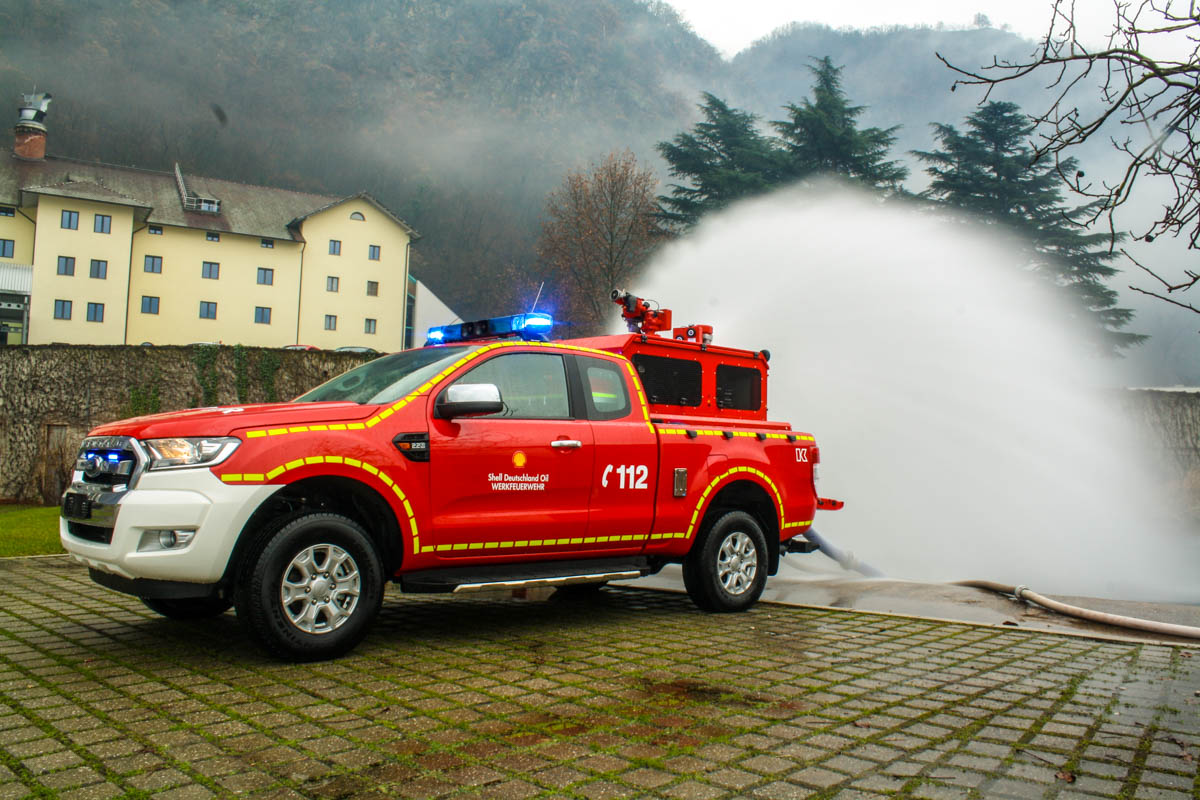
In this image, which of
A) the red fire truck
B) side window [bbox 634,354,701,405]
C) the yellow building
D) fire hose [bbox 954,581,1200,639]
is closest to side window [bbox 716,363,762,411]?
side window [bbox 634,354,701,405]

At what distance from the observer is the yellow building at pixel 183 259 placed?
5006 centimetres

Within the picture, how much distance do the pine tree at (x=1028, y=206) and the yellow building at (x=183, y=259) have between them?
36.0 m

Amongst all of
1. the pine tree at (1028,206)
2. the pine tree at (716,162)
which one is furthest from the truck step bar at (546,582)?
the pine tree at (1028,206)

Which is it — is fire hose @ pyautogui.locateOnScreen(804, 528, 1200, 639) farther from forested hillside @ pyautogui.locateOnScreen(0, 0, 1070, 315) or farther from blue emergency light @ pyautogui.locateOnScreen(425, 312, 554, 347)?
forested hillside @ pyautogui.locateOnScreen(0, 0, 1070, 315)

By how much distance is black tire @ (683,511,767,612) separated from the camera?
7.47 metres

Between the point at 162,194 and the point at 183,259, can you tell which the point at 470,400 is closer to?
the point at 183,259

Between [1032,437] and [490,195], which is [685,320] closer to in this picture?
[1032,437]

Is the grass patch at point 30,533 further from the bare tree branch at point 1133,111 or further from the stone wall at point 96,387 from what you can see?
the bare tree branch at point 1133,111

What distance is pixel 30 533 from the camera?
1166 centimetres

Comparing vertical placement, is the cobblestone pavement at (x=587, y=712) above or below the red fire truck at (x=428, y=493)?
below

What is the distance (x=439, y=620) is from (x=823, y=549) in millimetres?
5209

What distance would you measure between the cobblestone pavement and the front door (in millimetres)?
730

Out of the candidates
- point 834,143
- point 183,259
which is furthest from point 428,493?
point 183,259

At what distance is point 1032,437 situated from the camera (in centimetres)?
1656
